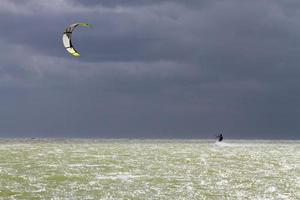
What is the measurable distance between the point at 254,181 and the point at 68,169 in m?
18.6

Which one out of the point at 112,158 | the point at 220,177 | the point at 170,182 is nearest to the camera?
the point at 170,182

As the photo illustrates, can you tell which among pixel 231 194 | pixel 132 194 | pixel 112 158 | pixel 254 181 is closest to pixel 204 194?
pixel 231 194

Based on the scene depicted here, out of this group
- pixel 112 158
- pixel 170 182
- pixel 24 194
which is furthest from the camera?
pixel 112 158

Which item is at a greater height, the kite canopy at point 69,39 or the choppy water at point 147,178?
the kite canopy at point 69,39

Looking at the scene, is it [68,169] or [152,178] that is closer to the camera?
[152,178]

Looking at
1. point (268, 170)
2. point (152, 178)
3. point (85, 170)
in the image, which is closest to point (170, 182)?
point (152, 178)

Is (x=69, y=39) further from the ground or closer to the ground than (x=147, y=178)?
further from the ground

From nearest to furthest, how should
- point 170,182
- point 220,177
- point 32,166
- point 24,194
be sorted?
point 24,194 → point 170,182 → point 220,177 → point 32,166

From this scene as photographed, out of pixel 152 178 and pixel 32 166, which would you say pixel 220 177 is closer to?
pixel 152 178

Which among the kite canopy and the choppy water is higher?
the kite canopy

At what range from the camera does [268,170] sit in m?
57.4

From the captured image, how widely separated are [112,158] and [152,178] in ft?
61.3

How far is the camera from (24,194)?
41.1 metres

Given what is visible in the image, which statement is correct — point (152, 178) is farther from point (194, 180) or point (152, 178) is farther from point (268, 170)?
point (268, 170)
